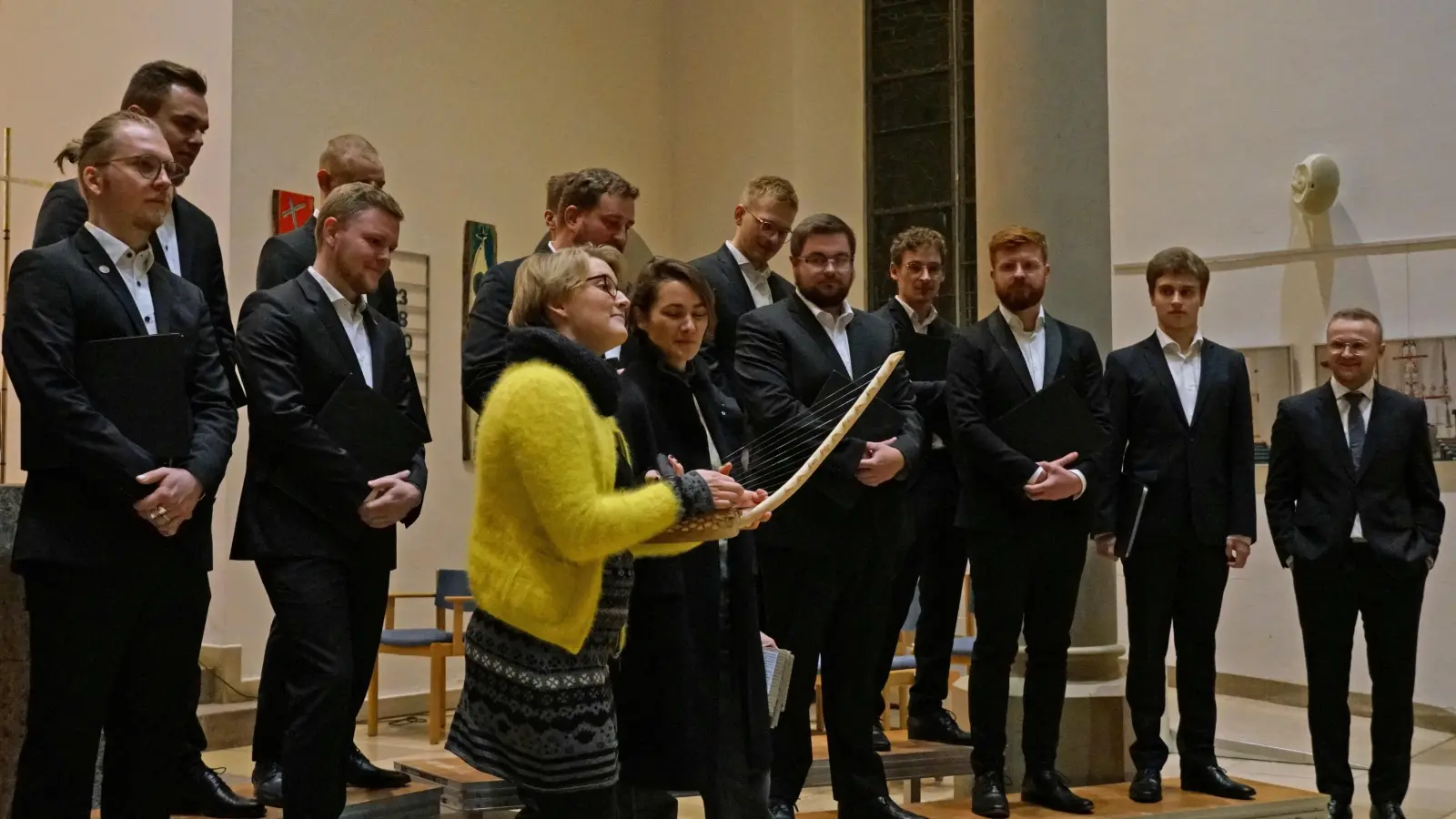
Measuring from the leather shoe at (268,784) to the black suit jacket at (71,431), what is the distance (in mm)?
897

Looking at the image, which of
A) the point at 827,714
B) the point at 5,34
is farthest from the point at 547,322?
the point at 5,34

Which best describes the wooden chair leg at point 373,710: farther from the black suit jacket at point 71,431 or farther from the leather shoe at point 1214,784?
the black suit jacket at point 71,431

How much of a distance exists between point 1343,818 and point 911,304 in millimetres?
2418

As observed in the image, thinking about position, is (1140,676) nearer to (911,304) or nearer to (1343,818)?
(1343,818)

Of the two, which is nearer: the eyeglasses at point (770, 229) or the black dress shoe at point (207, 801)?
the black dress shoe at point (207, 801)

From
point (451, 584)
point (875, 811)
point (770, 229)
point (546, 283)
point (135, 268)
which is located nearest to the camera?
point (546, 283)

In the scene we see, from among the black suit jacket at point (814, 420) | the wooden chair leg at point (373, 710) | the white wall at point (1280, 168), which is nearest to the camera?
the black suit jacket at point (814, 420)

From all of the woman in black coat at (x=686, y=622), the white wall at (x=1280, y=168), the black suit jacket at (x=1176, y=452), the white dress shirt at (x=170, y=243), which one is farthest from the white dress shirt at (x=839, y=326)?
the white wall at (x=1280, y=168)

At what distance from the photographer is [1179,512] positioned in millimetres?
5148

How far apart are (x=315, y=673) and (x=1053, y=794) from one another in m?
2.43

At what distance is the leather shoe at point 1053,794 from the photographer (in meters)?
4.77

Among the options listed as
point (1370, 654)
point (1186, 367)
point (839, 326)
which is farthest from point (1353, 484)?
point (839, 326)

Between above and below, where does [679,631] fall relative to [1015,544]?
below

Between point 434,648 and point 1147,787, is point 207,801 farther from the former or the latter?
point 434,648
